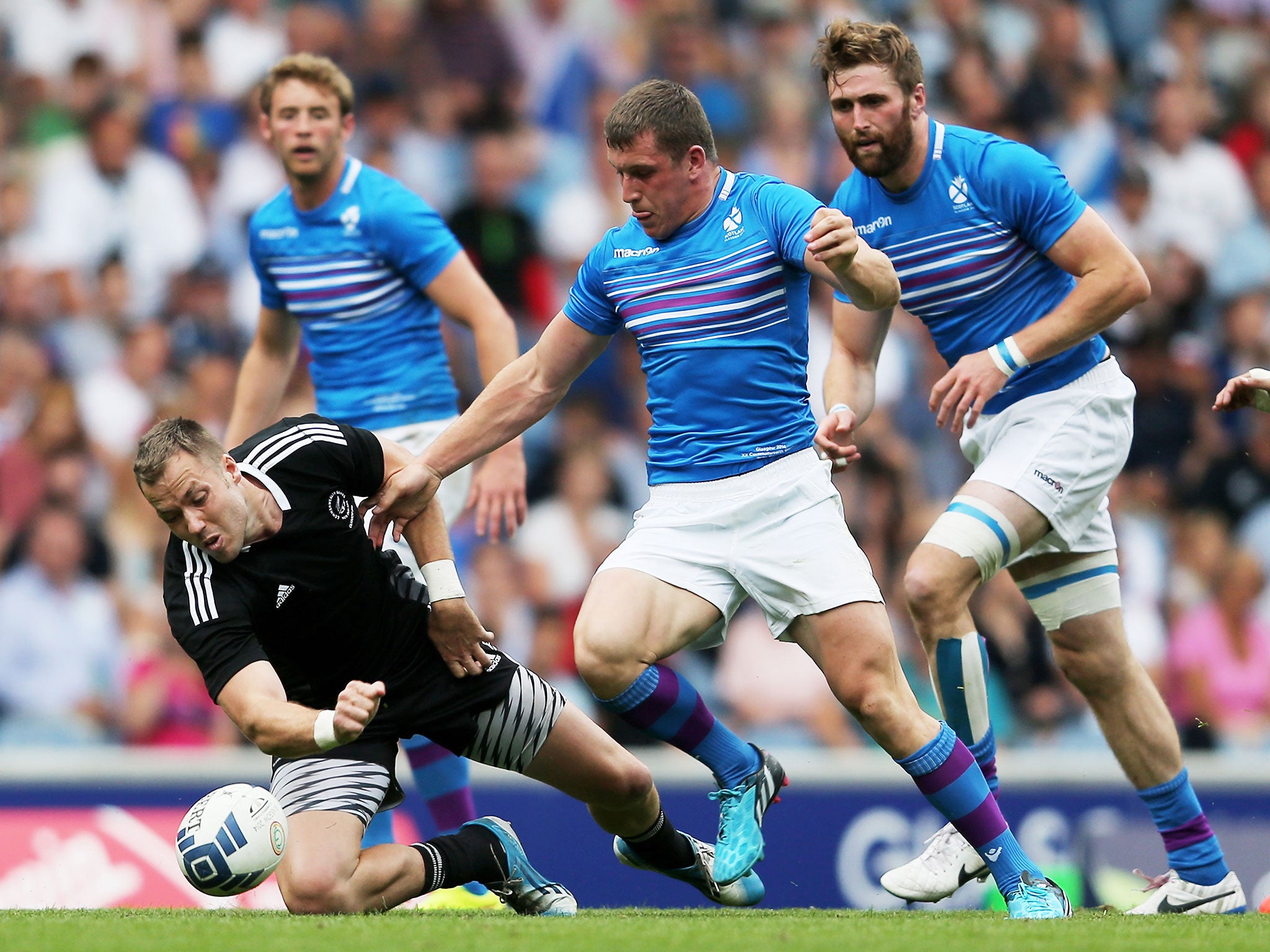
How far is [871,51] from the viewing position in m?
5.56

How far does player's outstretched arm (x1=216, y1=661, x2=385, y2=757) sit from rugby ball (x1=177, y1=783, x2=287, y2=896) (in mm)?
262

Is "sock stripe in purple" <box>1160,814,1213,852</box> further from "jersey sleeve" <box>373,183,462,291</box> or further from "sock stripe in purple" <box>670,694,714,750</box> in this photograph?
"jersey sleeve" <box>373,183,462,291</box>

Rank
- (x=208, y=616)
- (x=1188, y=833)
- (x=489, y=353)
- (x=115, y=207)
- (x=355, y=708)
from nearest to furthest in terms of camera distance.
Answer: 1. (x=355, y=708)
2. (x=208, y=616)
3. (x=1188, y=833)
4. (x=489, y=353)
5. (x=115, y=207)

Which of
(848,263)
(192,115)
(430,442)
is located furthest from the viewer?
(192,115)

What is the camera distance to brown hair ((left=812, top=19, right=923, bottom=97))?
18.3ft

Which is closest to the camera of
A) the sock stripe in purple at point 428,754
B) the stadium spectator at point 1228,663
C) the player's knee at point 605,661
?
the player's knee at point 605,661

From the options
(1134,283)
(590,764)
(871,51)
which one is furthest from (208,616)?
(1134,283)

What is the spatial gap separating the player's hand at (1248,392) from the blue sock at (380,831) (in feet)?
11.3

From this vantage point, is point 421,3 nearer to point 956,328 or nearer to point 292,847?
point 956,328

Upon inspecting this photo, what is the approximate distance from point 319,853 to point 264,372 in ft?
8.27

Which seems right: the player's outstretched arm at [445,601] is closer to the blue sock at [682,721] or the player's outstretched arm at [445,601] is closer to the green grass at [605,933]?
the blue sock at [682,721]

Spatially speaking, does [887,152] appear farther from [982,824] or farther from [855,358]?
[982,824]

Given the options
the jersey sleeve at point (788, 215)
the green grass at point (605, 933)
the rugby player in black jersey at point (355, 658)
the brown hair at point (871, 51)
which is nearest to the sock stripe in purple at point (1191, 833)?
the green grass at point (605, 933)

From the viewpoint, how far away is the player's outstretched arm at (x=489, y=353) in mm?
6535
